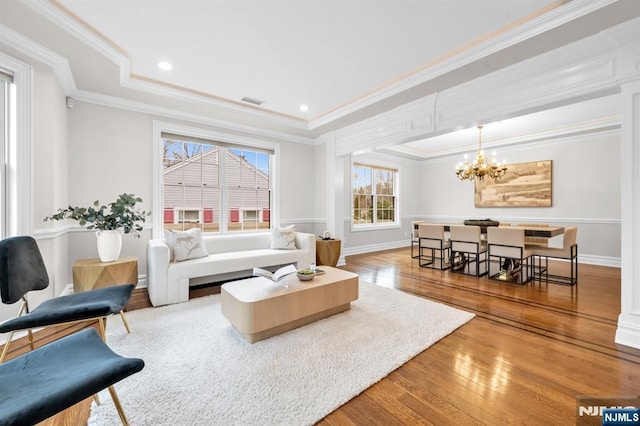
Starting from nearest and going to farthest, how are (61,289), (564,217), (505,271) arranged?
(61,289), (505,271), (564,217)

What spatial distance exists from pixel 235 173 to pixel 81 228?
7.53 feet

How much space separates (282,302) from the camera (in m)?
2.33

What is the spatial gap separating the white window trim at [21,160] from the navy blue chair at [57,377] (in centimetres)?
197

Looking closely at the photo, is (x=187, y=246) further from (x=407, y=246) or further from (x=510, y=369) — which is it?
(x=407, y=246)

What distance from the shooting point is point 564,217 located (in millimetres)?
5594

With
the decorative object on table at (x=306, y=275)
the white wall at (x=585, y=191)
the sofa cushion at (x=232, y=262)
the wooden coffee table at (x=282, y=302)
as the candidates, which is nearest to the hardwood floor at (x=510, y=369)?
the sofa cushion at (x=232, y=262)

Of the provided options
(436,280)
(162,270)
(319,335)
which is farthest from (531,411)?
(162,270)

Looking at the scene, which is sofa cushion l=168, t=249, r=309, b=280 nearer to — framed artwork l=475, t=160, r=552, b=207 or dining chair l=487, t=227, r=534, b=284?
dining chair l=487, t=227, r=534, b=284

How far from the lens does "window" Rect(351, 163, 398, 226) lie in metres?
6.76

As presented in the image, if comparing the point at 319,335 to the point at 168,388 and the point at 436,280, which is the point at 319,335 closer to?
the point at 168,388

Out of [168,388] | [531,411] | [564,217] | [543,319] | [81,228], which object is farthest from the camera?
[564,217]

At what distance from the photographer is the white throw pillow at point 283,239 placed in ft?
14.9

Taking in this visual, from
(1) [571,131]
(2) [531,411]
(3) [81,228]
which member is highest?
(1) [571,131]

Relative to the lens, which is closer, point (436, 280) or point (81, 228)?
point (81, 228)
